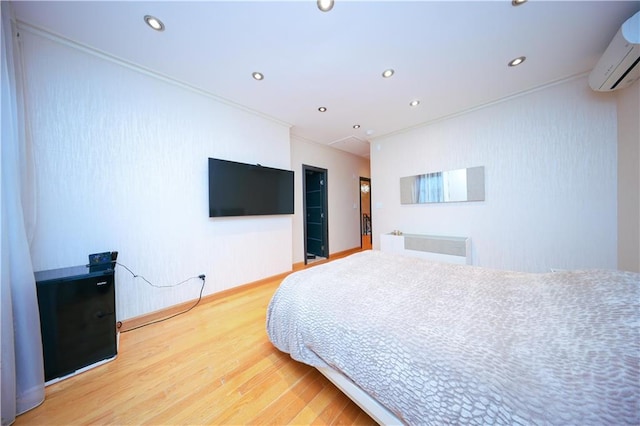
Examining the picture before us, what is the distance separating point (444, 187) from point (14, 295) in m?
4.42

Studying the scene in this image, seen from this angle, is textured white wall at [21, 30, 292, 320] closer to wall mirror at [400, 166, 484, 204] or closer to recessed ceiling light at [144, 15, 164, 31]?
recessed ceiling light at [144, 15, 164, 31]

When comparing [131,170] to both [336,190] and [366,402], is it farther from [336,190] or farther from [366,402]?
[336,190]

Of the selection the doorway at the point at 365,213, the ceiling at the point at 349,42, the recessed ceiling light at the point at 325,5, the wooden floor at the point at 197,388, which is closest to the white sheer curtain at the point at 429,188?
the ceiling at the point at 349,42

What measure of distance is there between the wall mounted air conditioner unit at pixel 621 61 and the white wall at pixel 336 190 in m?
2.81

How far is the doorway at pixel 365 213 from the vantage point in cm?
553

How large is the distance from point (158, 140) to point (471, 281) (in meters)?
3.31

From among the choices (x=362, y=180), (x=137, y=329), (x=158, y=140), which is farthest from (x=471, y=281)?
(x=362, y=180)

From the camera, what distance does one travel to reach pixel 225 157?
8.89 ft

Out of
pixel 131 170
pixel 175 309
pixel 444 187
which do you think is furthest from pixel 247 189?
pixel 444 187

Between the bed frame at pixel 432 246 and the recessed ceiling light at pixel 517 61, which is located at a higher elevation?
the recessed ceiling light at pixel 517 61

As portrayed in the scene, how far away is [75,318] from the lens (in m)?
1.46

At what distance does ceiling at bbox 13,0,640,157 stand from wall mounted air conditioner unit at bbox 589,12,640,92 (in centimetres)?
18

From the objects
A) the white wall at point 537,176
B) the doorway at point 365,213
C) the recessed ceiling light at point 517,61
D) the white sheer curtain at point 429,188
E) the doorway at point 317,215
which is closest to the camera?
the recessed ceiling light at point 517,61

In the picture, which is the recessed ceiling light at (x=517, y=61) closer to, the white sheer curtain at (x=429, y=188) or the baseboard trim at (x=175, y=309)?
the white sheer curtain at (x=429, y=188)
